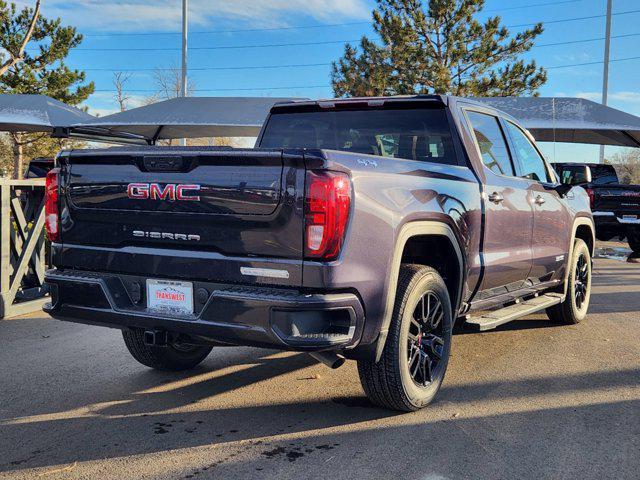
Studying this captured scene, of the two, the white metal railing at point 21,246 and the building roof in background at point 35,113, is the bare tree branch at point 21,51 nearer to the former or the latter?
the building roof in background at point 35,113

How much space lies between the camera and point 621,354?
539 centimetres

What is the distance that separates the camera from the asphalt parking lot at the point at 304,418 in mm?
3160

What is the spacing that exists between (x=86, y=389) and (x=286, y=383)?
1381 mm

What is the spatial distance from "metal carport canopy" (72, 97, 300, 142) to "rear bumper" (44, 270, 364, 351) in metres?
12.5

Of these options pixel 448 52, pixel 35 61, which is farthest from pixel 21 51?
pixel 448 52

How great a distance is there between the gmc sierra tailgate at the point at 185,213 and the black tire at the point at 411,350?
32.6 inches

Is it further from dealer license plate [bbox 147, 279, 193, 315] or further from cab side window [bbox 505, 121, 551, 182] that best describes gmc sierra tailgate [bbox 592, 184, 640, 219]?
dealer license plate [bbox 147, 279, 193, 315]

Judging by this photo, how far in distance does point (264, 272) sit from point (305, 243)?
0.26 metres

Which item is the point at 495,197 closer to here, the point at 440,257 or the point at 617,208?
the point at 440,257

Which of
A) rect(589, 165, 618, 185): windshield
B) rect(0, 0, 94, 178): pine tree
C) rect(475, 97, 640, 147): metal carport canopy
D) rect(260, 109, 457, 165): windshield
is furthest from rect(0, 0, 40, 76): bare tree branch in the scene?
rect(260, 109, 457, 165): windshield

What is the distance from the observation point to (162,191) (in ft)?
11.1

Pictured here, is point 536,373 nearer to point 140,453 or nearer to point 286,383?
point 286,383

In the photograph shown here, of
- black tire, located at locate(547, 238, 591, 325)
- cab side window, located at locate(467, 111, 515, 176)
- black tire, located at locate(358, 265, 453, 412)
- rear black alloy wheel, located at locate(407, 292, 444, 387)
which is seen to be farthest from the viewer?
black tire, located at locate(547, 238, 591, 325)

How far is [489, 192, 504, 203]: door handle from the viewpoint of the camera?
459cm
